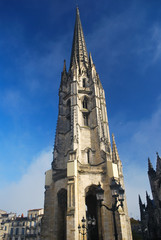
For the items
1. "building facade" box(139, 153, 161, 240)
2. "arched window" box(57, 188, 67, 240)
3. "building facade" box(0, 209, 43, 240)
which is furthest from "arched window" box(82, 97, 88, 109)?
"building facade" box(0, 209, 43, 240)

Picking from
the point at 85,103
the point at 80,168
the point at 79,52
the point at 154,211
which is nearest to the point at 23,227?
the point at 154,211

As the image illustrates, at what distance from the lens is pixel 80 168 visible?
57.8 feet

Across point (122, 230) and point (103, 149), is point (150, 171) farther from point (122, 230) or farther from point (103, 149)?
point (122, 230)

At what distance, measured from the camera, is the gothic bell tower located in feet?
50.4

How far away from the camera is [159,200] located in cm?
2730

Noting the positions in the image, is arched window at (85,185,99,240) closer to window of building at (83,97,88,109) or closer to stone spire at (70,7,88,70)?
window of building at (83,97,88,109)

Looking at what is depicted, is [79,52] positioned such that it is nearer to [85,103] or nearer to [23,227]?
[85,103]

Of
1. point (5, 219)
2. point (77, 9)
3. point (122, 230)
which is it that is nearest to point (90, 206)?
point (122, 230)

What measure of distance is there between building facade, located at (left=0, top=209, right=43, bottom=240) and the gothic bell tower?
23.2 meters

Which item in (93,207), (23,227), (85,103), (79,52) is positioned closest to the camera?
(93,207)

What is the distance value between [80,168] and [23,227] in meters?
28.9

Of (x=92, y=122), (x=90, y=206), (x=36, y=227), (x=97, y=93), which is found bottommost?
A: (x=36, y=227)

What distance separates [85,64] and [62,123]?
11758 millimetres

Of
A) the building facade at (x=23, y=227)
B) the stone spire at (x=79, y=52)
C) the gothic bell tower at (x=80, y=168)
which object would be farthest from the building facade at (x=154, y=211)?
the building facade at (x=23, y=227)
